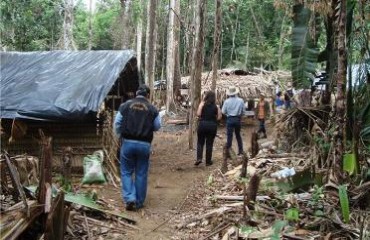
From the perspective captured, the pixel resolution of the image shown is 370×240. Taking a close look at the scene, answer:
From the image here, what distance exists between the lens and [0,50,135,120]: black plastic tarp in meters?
9.07

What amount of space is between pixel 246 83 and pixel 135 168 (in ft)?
49.9

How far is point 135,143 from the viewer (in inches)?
279

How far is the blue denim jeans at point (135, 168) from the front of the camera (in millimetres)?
7090

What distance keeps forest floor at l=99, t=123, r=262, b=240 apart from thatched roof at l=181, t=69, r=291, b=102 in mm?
5783

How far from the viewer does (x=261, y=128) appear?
52.1 ft

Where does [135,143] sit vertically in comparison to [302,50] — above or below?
below

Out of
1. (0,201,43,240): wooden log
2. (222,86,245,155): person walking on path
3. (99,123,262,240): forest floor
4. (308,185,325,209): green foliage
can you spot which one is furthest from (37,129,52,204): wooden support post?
(222,86,245,155): person walking on path

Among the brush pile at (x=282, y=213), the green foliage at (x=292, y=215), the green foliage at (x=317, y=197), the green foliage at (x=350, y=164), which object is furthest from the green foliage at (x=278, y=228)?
the green foliage at (x=350, y=164)

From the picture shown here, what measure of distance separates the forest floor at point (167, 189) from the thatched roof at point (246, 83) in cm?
578

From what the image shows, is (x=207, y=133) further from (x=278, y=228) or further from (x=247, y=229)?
(x=278, y=228)

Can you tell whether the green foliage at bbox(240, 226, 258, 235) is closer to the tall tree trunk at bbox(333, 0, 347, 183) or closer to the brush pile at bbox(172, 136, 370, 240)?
the brush pile at bbox(172, 136, 370, 240)

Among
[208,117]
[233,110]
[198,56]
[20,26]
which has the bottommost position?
[208,117]

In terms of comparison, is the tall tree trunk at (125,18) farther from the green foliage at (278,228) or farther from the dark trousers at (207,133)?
the green foliage at (278,228)

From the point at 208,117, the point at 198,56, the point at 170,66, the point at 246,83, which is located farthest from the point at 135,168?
the point at 170,66
